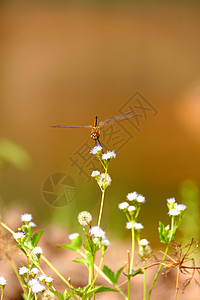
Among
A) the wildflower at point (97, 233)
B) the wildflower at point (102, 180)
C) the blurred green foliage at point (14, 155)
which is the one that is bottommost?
the wildflower at point (97, 233)

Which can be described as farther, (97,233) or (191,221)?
(191,221)

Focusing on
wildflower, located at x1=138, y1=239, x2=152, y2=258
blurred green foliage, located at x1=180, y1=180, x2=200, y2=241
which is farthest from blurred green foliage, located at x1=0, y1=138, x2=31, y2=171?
wildflower, located at x1=138, y1=239, x2=152, y2=258

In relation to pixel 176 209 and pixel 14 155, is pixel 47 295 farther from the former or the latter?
pixel 14 155

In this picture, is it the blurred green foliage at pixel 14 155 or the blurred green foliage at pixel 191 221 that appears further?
the blurred green foliage at pixel 14 155

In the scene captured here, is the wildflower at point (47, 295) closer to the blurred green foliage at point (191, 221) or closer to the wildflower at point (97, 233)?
the wildflower at point (97, 233)

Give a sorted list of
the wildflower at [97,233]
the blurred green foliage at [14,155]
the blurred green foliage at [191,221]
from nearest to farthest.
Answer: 1. the wildflower at [97,233]
2. the blurred green foliage at [191,221]
3. the blurred green foliage at [14,155]

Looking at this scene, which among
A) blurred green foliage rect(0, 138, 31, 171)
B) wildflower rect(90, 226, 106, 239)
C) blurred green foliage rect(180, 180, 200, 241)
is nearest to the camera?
wildflower rect(90, 226, 106, 239)

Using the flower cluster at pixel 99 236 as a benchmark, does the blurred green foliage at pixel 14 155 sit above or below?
above

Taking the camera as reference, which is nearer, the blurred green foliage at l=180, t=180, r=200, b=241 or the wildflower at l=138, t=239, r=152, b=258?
the wildflower at l=138, t=239, r=152, b=258

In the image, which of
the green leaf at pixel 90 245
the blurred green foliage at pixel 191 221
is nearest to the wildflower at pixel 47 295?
the green leaf at pixel 90 245

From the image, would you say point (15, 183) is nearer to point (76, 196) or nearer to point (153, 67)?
point (76, 196)

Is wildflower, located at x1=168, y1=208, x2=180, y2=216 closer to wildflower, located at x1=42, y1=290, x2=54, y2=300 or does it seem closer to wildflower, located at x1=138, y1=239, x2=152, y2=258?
wildflower, located at x1=138, y1=239, x2=152, y2=258

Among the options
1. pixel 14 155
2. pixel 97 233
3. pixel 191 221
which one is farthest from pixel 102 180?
pixel 14 155

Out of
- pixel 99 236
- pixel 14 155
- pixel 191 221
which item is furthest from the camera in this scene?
pixel 14 155
